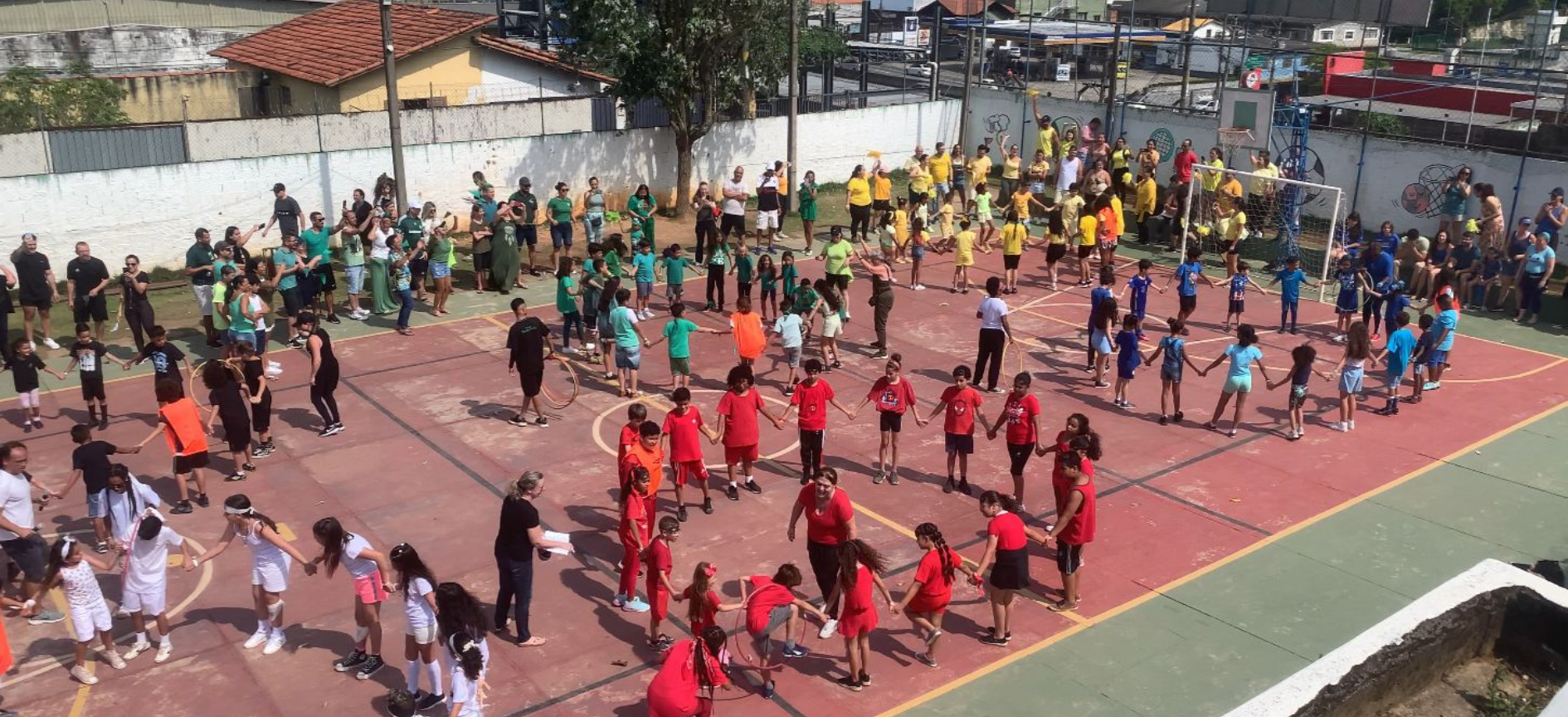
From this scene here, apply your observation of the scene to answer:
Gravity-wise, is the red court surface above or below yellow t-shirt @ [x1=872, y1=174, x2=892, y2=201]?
below

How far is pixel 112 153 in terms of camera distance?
2334 centimetres

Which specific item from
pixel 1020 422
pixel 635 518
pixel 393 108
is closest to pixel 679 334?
pixel 1020 422

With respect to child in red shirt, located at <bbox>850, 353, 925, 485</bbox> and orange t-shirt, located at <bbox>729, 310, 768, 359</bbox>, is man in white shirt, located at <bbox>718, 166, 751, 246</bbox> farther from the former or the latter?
→ child in red shirt, located at <bbox>850, 353, 925, 485</bbox>

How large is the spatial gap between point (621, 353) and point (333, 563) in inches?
277

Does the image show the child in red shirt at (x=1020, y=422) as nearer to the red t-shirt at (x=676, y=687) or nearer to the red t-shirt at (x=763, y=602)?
the red t-shirt at (x=763, y=602)

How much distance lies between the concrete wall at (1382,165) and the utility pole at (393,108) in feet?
54.3

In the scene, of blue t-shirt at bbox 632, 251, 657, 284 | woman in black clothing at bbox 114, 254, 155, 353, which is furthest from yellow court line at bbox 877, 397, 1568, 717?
woman in black clothing at bbox 114, 254, 155, 353

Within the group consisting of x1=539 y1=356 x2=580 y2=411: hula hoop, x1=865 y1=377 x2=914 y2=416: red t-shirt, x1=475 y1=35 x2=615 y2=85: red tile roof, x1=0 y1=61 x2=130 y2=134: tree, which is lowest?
x1=539 y1=356 x2=580 y2=411: hula hoop

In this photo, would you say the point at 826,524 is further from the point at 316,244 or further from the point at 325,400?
the point at 316,244

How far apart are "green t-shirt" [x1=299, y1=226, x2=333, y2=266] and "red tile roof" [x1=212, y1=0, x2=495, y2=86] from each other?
8.03m

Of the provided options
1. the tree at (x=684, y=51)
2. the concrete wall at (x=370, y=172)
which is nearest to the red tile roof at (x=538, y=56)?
the concrete wall at (x=370, y=172)

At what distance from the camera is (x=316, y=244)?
20.1 m

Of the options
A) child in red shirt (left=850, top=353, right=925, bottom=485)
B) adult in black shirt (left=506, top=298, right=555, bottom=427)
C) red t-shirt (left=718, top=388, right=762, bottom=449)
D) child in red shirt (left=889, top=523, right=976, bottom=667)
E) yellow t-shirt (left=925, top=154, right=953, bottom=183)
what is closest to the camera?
child in red shirt (left=889, top=523, right=976, bottom=667)

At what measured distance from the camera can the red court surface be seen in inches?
434
